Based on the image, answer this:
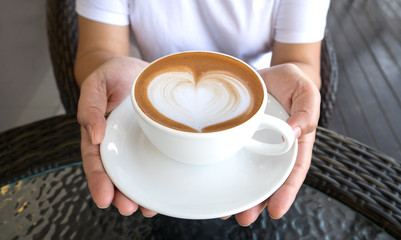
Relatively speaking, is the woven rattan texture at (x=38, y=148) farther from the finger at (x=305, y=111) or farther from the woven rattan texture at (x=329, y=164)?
the finger at (x=305, y=111)

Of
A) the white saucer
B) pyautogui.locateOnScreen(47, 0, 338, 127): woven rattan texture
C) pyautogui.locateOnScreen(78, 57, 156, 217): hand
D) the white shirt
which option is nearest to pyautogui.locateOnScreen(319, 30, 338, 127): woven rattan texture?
pyautogui.locateOnScreen(47, 0, 338, 127): woven rattan texture

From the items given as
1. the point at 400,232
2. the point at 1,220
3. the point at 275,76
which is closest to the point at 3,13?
the point at 1,220

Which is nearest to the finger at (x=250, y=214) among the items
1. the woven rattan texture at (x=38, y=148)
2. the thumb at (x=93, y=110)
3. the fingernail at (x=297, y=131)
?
the fingernail at (x=297, y=131)

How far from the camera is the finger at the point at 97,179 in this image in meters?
0.54

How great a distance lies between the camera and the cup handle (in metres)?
0.53

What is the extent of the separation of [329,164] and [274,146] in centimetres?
26

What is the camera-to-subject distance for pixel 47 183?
748 mm

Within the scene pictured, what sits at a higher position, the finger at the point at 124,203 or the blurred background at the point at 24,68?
the finger at the point at 124,203

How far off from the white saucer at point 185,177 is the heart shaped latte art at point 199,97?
0.30ft

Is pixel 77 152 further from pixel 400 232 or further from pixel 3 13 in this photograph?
pixel 3 13

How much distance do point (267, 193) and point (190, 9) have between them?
1.99ft

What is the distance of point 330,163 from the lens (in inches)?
29.6

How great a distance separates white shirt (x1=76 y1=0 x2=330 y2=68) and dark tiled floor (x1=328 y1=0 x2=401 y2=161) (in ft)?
3.40

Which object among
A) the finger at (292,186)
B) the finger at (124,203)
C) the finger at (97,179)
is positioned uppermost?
the finger at (97,179)
